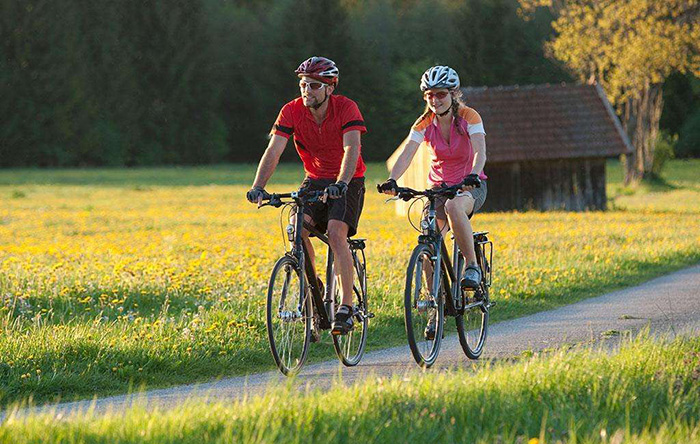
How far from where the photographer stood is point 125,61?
79.8 metres

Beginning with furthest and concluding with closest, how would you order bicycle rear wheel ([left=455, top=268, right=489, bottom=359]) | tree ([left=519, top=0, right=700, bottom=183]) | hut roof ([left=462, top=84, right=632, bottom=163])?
tree ([left=519, top=0, right=700, bottom=183]), hut roof ([left=462, top=84, right=632, bottom=163]), bicycle rear wheel ([left=455, top=268, right=489, bottom=359])

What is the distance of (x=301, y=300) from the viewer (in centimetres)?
788

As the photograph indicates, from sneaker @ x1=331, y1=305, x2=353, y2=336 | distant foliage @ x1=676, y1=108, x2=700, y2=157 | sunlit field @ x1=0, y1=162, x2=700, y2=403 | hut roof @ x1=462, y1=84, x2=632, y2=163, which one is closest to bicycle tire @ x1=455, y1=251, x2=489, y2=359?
sneaker @ x1=331, y1=305, x2=353, y2=336

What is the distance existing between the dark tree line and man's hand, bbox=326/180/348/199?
69.5 metres

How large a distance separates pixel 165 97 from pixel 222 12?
35.7 feet

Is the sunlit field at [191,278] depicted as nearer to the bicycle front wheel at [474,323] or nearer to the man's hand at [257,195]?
the bicycle front wheel at [474,323]

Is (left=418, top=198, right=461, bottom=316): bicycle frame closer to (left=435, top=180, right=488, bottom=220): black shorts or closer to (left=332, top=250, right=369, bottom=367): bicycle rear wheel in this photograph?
(left=435, top=180, right=488, bottom=220): black shorts

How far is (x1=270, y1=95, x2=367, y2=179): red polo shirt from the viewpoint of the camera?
799 centimetres

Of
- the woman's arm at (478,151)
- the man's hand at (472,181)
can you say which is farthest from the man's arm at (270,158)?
the woman's arm at (478,151)

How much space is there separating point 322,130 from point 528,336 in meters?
2.81

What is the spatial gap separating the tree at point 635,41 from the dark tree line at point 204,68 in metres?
36.6

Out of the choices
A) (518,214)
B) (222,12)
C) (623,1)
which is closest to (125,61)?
(222,12)

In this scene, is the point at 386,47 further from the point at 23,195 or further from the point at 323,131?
the point at 323,131

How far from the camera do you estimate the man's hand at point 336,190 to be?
7.53 m
